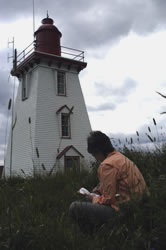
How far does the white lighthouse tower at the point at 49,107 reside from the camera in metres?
16.2

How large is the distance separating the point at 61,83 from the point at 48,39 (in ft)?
10.8

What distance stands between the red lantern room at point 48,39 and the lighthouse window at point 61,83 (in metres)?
1.44

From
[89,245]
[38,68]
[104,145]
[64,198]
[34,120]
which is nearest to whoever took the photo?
[89,245]

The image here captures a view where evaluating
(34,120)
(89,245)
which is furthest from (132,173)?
(34,120)

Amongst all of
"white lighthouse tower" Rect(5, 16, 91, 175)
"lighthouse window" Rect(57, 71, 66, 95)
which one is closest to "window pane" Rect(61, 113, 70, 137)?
"white lighthouse tower" Rect(5, 16, 91, 175)

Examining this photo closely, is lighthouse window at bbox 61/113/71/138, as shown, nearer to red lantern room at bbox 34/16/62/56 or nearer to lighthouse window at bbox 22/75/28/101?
lighthouse window at bbox 22/75/28/101

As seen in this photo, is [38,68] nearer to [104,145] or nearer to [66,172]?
[66,172]

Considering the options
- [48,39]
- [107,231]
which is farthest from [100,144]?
[48,39]

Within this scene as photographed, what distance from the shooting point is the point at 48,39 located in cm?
1900

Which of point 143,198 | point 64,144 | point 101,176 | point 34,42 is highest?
point 34,42

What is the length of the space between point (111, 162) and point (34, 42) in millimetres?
17702

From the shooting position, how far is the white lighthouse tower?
53.3ft

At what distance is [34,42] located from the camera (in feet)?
63.1

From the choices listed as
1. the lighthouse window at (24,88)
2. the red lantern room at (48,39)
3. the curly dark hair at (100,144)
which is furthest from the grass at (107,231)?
the red lantern room at (48,39)
